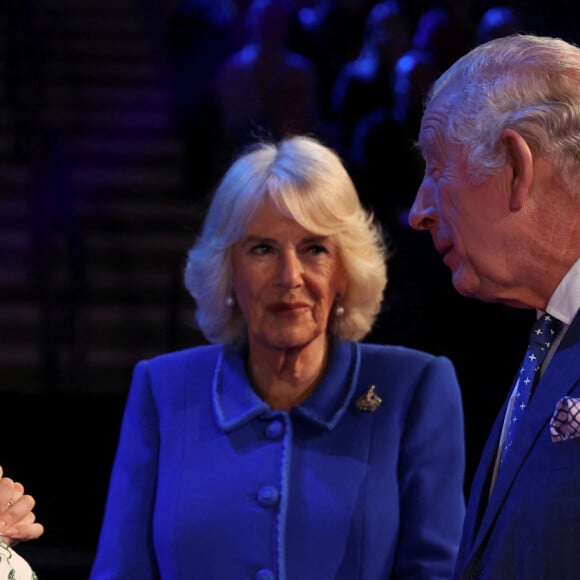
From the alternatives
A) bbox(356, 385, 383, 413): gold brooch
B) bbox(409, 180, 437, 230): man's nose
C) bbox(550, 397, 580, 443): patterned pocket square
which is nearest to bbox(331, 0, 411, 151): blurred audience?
bbox(356, 385, 383, 413): gold brooch

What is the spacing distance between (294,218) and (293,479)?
63 centimetres

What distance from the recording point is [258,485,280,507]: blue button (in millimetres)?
2703

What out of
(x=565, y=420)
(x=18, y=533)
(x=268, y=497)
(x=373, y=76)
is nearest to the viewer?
(x=565, y=420)

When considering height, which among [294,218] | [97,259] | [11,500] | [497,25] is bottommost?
[97,259]

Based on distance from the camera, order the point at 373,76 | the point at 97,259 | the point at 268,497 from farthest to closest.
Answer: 1. the point at 97,259
2. the point at 373,76
3. the point at 268,497

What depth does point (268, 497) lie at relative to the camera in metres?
2.70

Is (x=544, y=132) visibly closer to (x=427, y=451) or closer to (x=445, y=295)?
(x=427, y=451)

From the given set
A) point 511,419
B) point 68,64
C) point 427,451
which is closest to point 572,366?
point 511,419

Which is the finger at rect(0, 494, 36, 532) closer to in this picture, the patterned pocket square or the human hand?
the human hand

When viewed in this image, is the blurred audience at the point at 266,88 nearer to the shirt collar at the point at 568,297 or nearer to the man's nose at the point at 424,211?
the man's nose at the point at 424,211

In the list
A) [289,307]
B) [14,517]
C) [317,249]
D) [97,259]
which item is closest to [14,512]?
[14,517]

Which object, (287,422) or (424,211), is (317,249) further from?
(424,211)

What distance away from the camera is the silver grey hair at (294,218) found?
2859 mm

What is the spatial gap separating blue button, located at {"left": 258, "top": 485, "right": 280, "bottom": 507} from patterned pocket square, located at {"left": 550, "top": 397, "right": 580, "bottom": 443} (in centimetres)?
105
